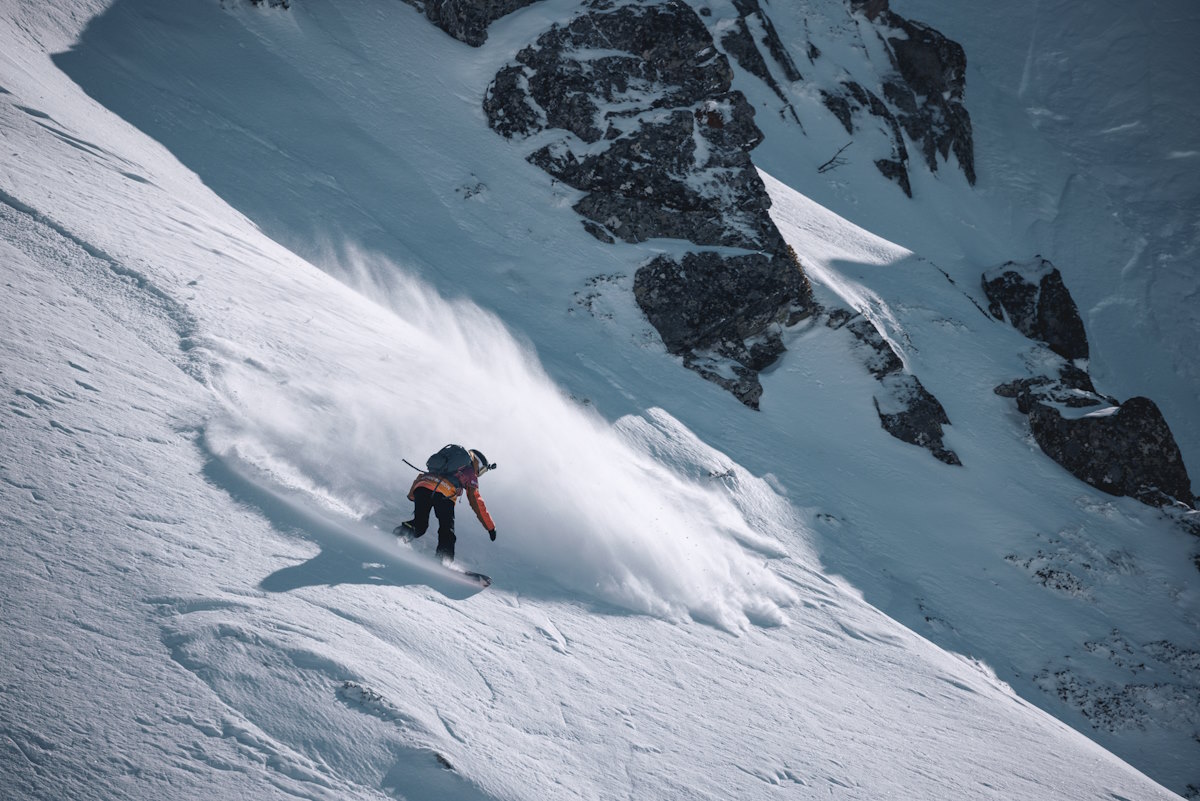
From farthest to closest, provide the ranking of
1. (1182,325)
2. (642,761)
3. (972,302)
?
(1182,325) < (972,302) < (642,761)

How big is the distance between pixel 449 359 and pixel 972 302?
1889 cm

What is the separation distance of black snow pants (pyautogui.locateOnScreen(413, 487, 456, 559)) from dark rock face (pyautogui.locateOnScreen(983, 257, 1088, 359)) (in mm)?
22854

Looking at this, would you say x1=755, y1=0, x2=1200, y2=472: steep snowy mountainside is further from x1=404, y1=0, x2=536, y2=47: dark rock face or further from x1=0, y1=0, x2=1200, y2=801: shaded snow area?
x1=404, y1=0, x2=536, y2=47: dark rock face

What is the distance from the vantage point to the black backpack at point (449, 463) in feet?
25.1

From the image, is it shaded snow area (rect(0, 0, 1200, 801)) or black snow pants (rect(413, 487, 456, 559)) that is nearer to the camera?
shaded snow area (rect(0, 0, 1200, 801))

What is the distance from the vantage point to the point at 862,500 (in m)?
14.9

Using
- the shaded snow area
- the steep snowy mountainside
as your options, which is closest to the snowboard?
the shaded snow area

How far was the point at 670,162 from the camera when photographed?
1886 centimetres

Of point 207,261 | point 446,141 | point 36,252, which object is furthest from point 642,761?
point 446,141

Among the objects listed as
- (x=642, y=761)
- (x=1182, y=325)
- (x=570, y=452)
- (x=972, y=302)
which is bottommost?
(x=642, y=761)

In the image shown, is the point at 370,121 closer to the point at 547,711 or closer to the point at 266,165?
the point at 266,165

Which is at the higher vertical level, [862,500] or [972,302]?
[972,302]

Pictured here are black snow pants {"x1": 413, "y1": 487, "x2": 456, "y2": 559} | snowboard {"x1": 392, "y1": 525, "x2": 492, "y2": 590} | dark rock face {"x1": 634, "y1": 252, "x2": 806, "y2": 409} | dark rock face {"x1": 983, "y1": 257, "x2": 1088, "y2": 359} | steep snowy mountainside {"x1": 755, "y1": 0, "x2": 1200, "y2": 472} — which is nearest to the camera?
snowboard {"x1": 392, "y1": 525, "x2": 492, "y2": 590}

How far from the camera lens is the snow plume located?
803cm
